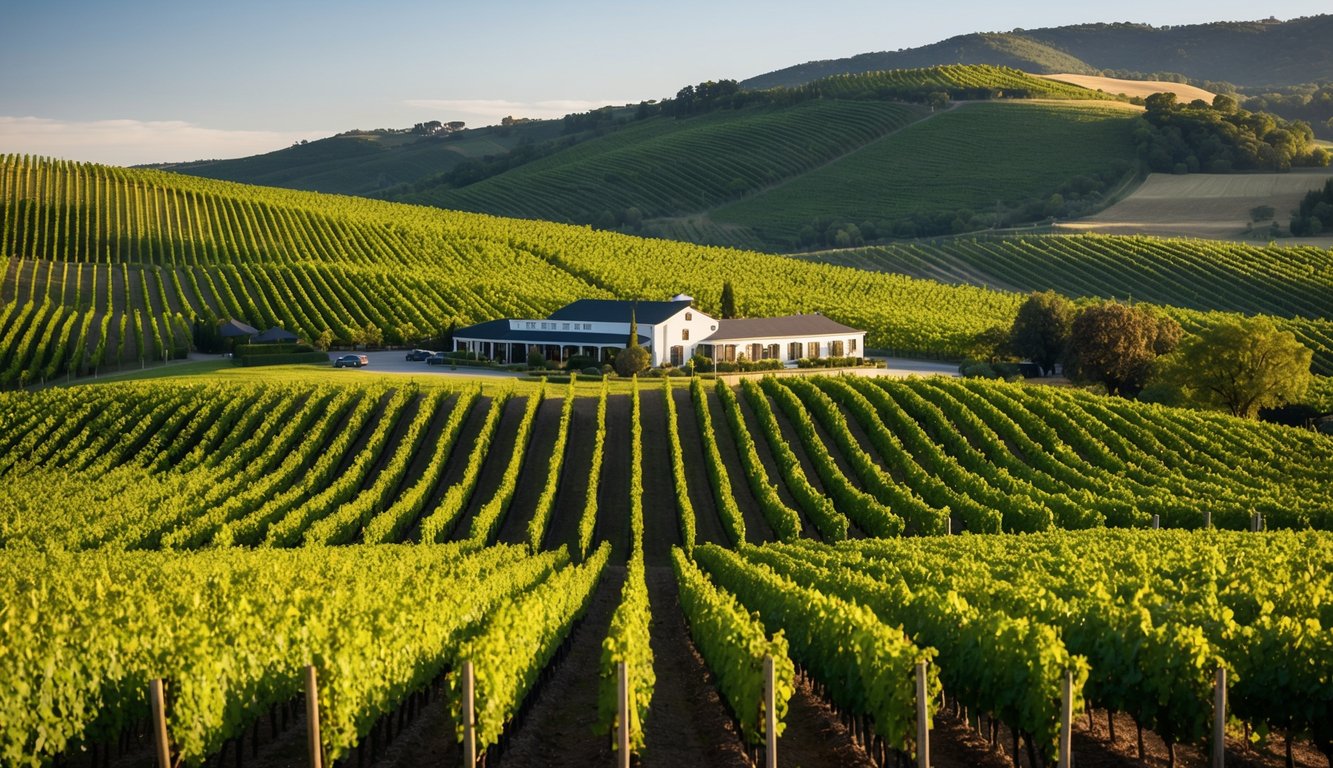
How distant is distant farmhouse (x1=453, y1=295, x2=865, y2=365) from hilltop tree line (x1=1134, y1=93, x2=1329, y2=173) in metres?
95.8

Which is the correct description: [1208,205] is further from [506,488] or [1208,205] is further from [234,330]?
[506,488]

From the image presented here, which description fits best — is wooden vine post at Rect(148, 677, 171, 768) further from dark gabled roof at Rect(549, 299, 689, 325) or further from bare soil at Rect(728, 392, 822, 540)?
dark gabled roof at Rect(549, 299, 689, 325)

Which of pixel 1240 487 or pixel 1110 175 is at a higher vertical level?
pixel 1110 175

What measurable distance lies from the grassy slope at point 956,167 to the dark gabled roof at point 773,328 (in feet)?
241

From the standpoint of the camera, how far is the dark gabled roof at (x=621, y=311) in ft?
241

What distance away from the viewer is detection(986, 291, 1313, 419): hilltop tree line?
2480 inches

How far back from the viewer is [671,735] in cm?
1902

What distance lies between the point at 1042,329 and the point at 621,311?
25.5 metres

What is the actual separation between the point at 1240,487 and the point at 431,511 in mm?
27126

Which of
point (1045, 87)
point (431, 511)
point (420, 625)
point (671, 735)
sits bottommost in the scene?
point (431, 511)

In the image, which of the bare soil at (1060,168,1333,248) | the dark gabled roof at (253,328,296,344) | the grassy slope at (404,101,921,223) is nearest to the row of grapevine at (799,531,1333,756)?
the dark gabled roof at (253,328,296,344)

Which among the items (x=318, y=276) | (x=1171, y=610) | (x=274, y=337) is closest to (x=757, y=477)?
(x=1171, y=610)

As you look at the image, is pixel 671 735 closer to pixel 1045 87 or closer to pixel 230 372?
pixel 230 372

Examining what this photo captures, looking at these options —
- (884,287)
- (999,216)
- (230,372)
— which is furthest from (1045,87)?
(230,372)
